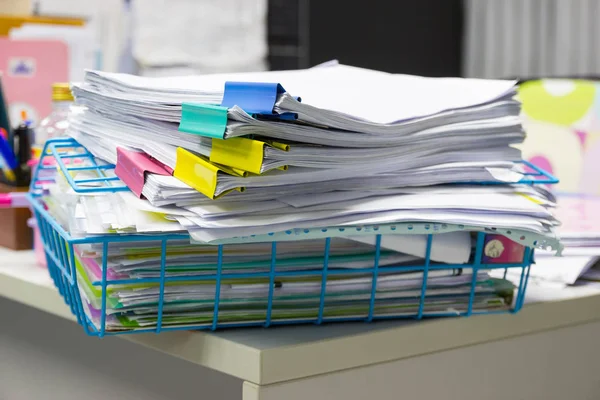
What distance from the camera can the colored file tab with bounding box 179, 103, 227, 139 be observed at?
502mm

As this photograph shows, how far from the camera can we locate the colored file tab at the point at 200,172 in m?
0.51

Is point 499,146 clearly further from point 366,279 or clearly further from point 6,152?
point 6,152

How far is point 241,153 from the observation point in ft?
1.69

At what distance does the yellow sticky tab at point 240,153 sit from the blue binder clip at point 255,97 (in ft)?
0.07

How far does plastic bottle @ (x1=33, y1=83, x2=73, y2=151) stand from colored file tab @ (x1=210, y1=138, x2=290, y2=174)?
0.45m

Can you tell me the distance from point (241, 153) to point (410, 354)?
224 millimetres

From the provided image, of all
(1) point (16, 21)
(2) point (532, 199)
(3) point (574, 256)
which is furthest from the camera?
(1) point (16, 21)

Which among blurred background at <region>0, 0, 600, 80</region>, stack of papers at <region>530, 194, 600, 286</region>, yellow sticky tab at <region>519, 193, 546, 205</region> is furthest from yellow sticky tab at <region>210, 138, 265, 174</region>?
blurred background at <region>0, 0, 600, 80</region>

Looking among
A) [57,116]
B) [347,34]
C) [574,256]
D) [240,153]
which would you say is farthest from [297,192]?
[347,34]

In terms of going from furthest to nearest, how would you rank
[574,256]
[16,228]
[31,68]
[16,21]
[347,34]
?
[347,34]
[16,21]
[31,68]
[16,228]
[574,256]

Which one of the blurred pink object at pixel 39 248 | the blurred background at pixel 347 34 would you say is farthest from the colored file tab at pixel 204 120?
the blurred background at pixel 347 34

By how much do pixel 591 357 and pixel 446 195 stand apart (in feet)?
0.90

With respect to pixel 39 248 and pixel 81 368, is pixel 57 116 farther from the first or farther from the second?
pixel 81 368

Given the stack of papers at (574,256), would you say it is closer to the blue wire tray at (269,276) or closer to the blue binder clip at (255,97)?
the blue wire tray at (269,276)
